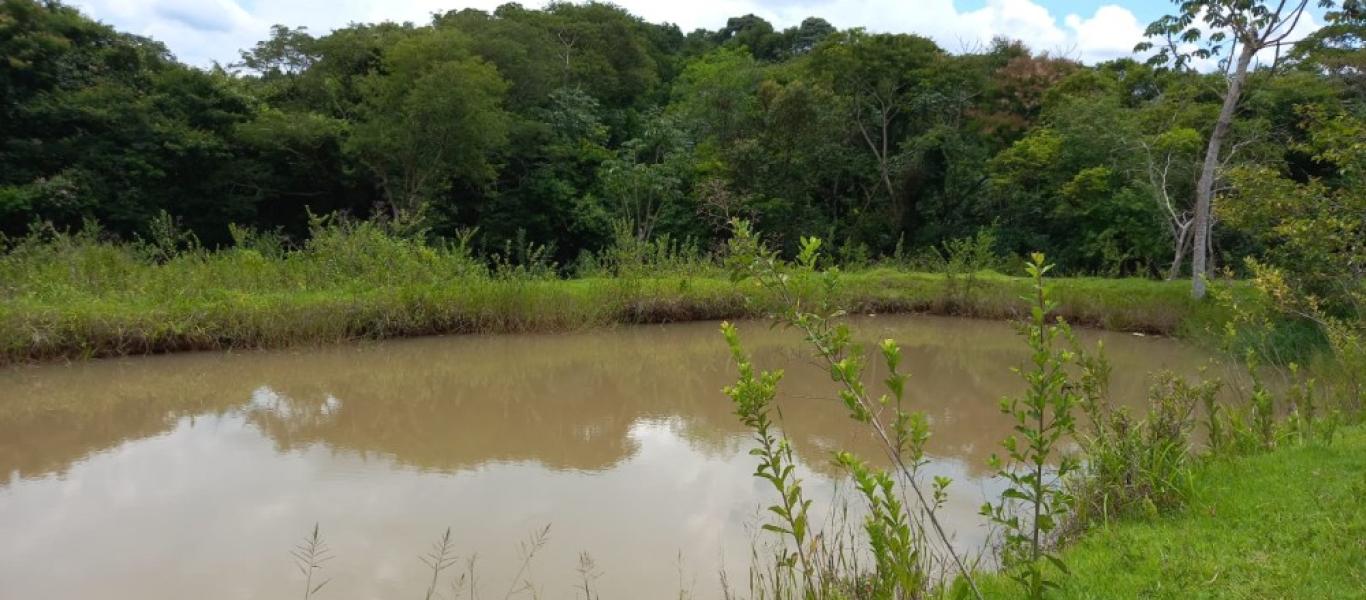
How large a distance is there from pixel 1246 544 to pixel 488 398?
525cm

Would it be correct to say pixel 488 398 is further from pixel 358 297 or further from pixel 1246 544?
pixel 1246 544

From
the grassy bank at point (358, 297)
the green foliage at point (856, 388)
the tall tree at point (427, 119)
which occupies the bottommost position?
the grassy bank at point (358, 297)

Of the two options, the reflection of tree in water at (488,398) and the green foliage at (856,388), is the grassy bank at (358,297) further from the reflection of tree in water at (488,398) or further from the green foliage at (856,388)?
the green foliage at (856,388)

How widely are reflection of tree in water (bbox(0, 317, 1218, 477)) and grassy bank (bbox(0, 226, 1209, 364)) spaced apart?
26 cm

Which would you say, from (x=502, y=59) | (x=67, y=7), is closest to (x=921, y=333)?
(x=502, y=59)

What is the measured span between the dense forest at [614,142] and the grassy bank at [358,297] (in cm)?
186

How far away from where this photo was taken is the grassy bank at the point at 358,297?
23.9 feet

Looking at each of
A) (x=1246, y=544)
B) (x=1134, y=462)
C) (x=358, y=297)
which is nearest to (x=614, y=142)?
(x=358, y=297)

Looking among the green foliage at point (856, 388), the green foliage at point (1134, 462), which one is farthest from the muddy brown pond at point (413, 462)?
the green foliage at point (856, 388)

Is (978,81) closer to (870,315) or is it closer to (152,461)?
(870,315)

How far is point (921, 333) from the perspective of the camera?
10312 mm

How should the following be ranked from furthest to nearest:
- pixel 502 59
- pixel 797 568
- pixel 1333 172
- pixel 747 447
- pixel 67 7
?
pixel 502 59 → pixel 67 7 → pixel 1333 172 → pixel 747 447 → pixel 797 568

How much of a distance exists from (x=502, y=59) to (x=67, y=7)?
303 inches

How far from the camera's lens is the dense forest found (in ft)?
42.2
